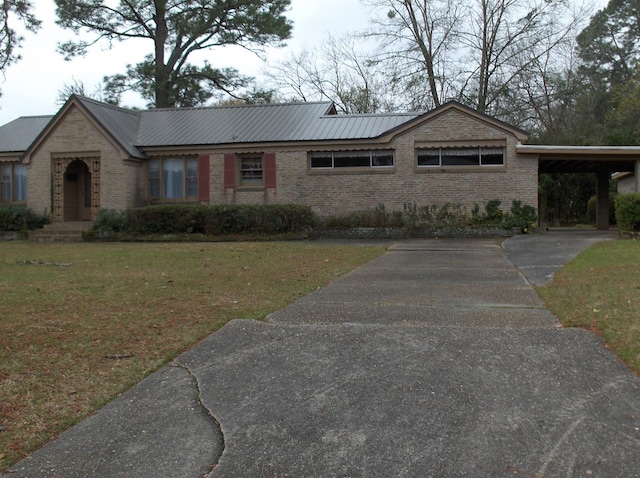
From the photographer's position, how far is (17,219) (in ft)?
72.6

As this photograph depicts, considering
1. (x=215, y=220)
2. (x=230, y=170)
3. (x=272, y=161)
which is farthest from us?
(x=230, y=170)

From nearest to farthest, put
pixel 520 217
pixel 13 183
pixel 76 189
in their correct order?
1. pixel 520 217
2. pixel 76 189
3. pixel 13 183

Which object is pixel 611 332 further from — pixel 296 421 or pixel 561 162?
pixel 561 162

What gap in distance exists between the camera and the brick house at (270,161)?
20.3 m

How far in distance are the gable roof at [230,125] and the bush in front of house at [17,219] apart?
2660 mm

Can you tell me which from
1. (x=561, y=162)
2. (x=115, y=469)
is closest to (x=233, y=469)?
(x=115, y=469)

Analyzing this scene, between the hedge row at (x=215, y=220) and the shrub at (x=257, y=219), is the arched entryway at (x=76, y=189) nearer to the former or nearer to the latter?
the hedge row at (x=215, y=220)

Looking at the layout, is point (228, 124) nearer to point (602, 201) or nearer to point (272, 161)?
point (272, 161)

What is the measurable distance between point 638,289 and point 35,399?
717 centimetres

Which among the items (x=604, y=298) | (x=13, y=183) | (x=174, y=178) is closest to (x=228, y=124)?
(x=174, y=178)

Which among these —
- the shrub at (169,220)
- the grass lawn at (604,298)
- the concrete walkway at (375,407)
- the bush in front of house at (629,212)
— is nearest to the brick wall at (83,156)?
the shrub at (169,220)

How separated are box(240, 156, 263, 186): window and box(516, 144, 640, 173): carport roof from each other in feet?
31.6

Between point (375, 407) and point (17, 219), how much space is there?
21988mm

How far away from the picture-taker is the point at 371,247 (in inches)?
642
